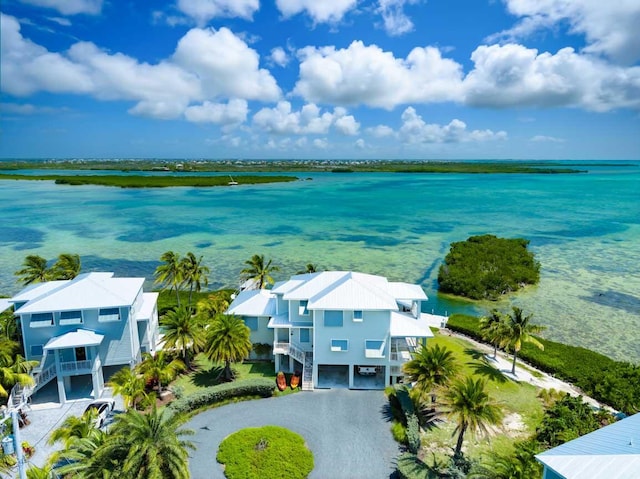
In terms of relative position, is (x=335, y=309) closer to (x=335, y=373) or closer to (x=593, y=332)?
(x=335, y=373)

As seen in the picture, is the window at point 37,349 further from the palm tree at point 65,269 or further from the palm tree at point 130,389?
the palm tree at point 65,269

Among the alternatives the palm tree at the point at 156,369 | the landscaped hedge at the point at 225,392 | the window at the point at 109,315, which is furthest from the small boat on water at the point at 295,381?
the window at the point at 109,315

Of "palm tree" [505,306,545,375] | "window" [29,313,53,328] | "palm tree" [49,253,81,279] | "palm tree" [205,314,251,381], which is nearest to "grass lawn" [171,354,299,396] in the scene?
"palm tree" [205,314,251,381]

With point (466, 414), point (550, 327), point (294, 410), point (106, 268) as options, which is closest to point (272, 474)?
point (294, 410)

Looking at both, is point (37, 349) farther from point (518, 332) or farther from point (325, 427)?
point (518, 332)

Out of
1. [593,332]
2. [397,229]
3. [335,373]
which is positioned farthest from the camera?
[397,229]
